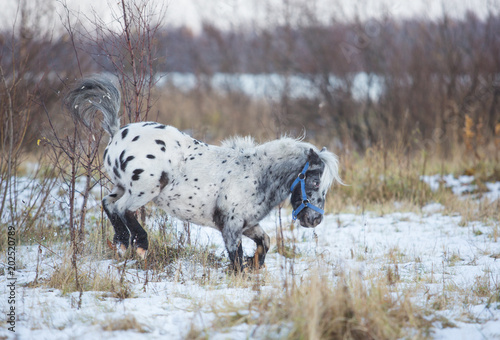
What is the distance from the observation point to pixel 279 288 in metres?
3.43

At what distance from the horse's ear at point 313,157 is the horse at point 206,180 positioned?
0.01 metres

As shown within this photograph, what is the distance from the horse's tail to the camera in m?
4.75

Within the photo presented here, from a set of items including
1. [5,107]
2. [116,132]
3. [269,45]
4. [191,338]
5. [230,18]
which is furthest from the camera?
[230,18]

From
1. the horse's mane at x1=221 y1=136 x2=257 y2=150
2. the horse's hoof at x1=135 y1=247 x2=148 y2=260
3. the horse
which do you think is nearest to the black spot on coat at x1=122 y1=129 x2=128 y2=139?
the horse

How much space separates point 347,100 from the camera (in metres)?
12.6

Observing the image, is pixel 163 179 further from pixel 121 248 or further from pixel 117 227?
pixel 121 248

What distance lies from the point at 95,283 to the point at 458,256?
150 inches

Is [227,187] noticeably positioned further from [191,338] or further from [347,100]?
[347,100]

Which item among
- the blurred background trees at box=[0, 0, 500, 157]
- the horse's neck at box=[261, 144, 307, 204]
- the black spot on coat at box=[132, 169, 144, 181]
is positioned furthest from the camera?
the blurred background trees at box=[0, 0, 500, 157]

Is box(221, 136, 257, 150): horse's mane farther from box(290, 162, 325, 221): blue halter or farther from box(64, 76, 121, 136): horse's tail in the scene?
box(64, 76, 121, 136): horse's tail

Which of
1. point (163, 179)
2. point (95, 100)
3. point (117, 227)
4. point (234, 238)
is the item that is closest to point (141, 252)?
point (117, 227)

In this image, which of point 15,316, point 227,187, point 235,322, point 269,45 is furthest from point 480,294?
point 269,45

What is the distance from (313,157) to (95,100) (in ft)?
7.78

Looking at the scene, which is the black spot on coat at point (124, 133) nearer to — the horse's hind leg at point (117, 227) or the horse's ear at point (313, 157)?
the horse's hind leg at point (117, 227)
